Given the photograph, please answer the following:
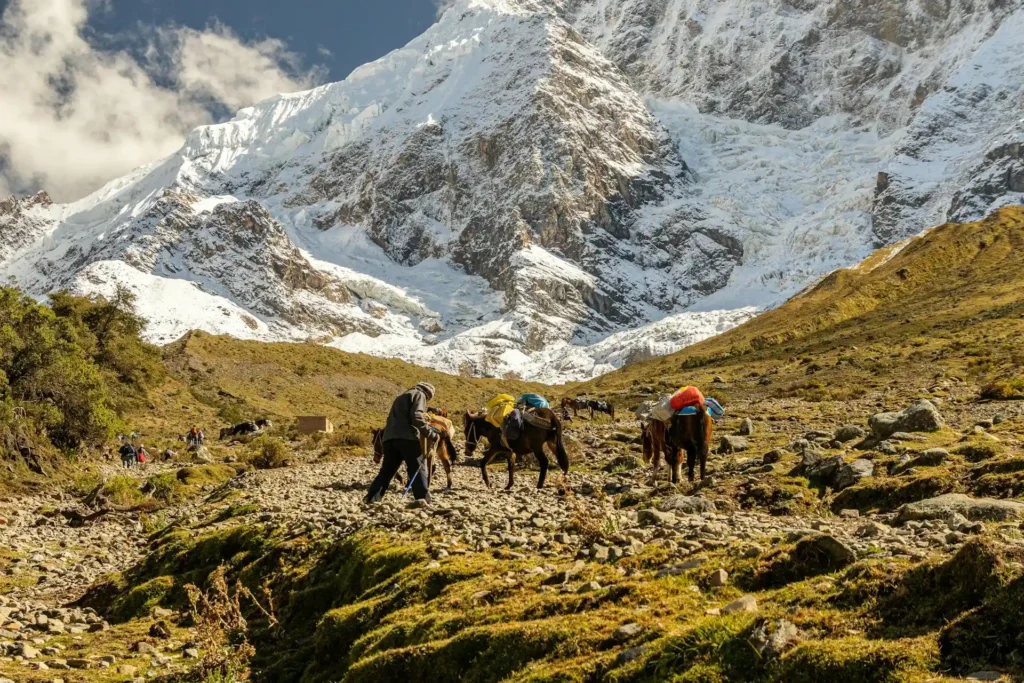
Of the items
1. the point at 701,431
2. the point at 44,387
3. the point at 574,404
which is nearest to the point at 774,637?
the point at 701,431

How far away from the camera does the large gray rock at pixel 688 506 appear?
1200 cm

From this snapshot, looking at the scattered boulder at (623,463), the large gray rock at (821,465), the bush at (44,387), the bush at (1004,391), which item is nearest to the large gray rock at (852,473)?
the large gray rock at (821,465)

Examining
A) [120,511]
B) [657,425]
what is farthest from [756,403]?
[120,511]

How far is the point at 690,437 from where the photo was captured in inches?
634

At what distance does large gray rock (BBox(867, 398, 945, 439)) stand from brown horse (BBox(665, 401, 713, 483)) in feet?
14.0

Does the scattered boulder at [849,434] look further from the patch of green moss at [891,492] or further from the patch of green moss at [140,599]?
the patch of green moss at [140,599]

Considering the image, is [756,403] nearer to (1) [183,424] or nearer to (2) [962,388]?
(2) [962,388]

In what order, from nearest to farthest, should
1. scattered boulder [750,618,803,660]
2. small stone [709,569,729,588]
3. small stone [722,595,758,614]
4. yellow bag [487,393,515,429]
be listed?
scattered boulder [750,618,803,660] < small stone [722,595,758,614] < small stone [709,569,729,588] < yellow bag [487,393,515,429]

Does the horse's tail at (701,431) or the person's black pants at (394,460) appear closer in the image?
the horse's tail at (701,431)

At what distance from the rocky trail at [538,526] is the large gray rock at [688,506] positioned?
0.04m

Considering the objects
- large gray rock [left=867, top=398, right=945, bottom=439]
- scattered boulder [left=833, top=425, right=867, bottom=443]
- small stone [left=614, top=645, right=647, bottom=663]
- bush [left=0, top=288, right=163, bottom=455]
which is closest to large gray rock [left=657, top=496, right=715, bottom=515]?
small stone [left=614, top=645, right=647, bottom=663]

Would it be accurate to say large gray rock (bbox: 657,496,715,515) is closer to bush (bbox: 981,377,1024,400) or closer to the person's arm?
the person's arm

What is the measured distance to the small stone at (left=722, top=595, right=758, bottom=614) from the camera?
638cm

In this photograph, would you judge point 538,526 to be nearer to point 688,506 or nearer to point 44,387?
point 688,506
